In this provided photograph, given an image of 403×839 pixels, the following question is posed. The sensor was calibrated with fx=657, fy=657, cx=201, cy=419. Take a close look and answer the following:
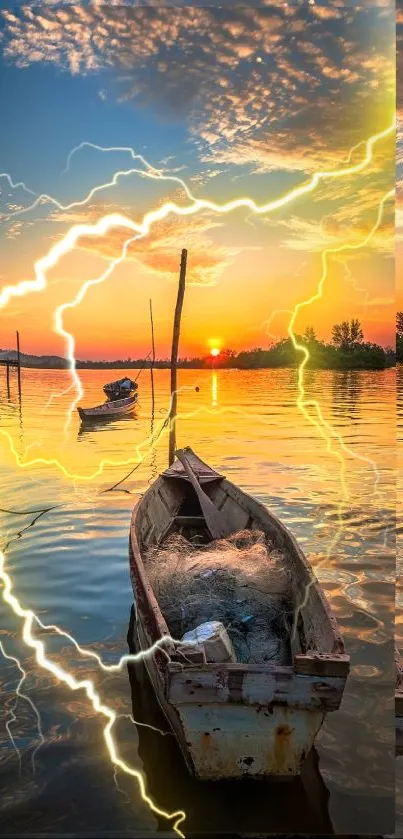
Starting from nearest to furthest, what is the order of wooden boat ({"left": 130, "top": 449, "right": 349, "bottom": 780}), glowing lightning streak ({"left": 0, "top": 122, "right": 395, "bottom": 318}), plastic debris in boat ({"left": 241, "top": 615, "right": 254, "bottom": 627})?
wooden boat ({"left": 130, "top": 449, "right": 349, "bottom": 780}), plastic debris in boat ({"left": 241, "top": 615, "right": 254, "bottom": 627}), glowing lightning streak ({"left": 0, "top": 122, "right": 395, "bottom": 318})

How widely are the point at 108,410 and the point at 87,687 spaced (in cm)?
2296

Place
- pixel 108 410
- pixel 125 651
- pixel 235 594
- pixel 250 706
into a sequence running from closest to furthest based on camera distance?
pixel 250 706
pixel 235 594
pixel 125 651
pixel 108 410

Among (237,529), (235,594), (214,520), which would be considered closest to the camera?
(235,594)

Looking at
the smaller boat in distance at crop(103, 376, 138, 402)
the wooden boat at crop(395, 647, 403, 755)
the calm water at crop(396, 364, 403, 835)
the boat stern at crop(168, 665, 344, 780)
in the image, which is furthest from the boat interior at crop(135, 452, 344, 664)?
the smaller boat in distance at crop(103, 376, 138, 402)

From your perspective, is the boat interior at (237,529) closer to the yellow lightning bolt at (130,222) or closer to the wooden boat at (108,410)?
the yellow lightning bolt at (130,222)

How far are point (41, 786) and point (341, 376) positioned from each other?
2431 inches

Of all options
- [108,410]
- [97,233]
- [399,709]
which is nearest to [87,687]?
[399,709]

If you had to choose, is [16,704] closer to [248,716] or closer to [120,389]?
[248,716]

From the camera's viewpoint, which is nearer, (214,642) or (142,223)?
(214,642)

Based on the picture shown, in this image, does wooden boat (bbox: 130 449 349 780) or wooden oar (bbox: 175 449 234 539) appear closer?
wooden boat (bbox: 130 449 349 780)

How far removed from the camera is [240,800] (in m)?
3.71

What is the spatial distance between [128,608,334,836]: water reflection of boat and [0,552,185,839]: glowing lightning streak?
5 cm

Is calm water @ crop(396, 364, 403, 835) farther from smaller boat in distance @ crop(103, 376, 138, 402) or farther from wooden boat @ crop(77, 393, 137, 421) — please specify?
smaller boat in distance @ crop(103, 376, 138, 402)

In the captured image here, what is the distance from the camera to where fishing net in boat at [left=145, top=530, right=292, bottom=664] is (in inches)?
189
